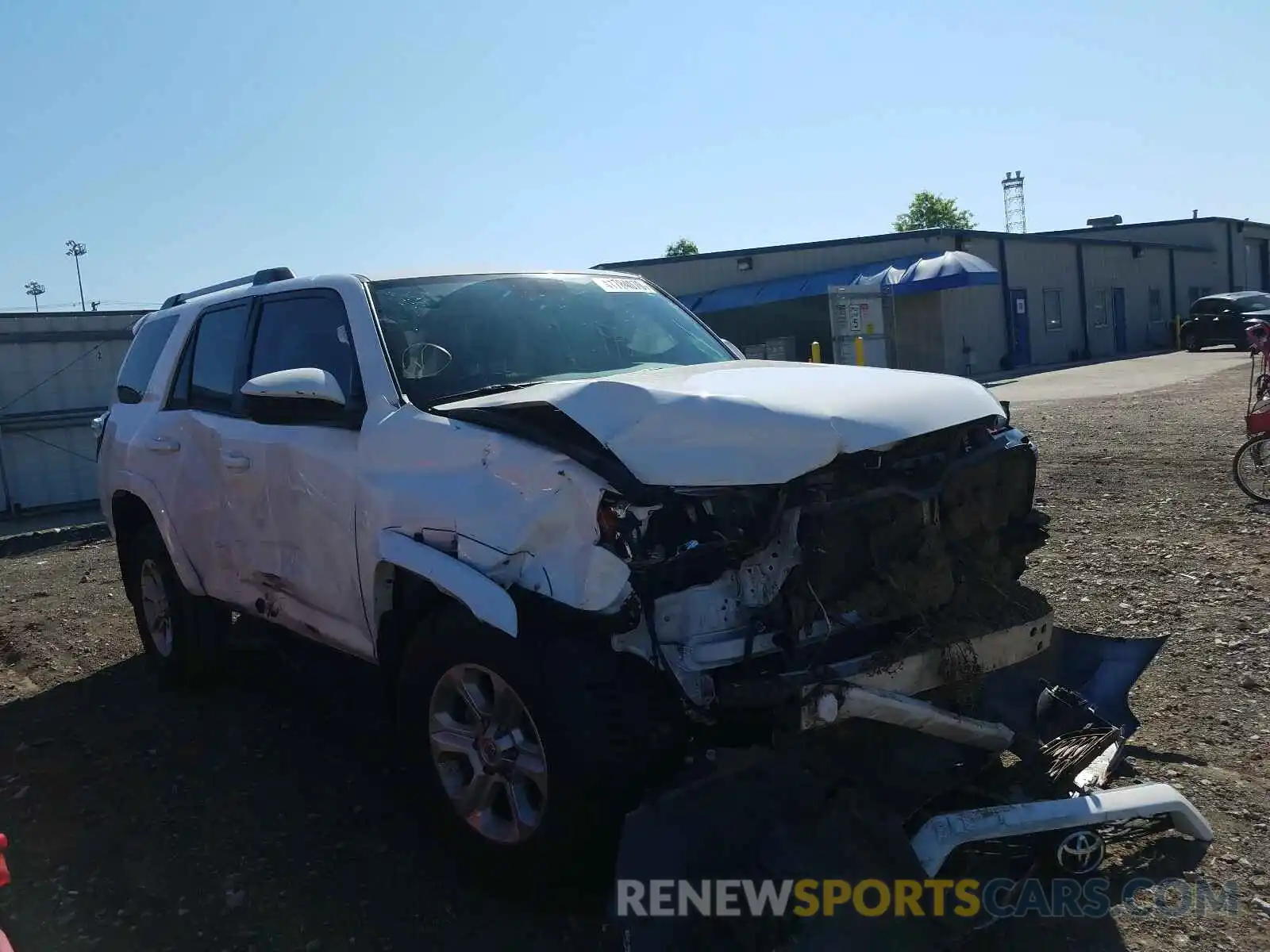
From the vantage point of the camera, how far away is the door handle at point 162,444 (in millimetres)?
5398

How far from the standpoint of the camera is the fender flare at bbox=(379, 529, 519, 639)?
3.14m

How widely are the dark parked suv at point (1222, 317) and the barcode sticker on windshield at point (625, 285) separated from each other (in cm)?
3133

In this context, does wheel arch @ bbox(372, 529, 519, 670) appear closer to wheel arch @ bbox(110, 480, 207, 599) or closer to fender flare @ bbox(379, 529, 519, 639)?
fender flare @ bbox(379, 529, 519, 639)

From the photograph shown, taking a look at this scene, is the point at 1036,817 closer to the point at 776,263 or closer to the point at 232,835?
the point at 232,835

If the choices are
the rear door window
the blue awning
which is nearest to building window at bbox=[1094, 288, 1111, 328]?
the blue awning

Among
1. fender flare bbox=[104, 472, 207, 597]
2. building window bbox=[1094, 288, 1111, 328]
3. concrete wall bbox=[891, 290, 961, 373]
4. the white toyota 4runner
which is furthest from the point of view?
building window bbox=[1094, 288, 1111, 328]

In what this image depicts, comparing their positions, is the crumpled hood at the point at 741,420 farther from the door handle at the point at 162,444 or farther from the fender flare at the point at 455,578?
the door handle at the point at 162,444

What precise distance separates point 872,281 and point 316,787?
2527cm

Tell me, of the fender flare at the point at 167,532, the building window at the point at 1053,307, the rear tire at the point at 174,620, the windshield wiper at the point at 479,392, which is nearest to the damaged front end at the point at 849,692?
the windshield wiper at the point at 479,392

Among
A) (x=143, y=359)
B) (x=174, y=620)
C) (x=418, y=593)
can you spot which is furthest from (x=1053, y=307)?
(x=418, y=593)

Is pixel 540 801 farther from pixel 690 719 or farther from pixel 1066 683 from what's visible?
pixel 1066 683

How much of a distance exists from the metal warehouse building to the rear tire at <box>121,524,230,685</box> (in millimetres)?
18799

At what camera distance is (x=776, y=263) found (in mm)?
33625

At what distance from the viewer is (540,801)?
324cm
